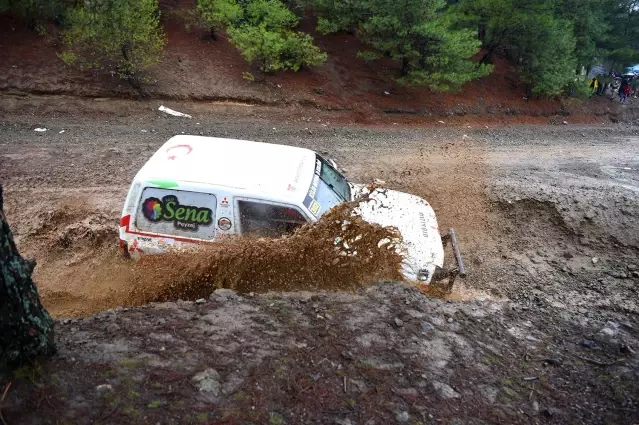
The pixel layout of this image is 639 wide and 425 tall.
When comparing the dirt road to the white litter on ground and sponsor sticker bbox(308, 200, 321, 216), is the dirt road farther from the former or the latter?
sponsor sticker bbox(308, 200, 321, 216)

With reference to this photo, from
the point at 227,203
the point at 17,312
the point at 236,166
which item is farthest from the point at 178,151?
the point at 17,312

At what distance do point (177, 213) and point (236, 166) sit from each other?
0.89 metres

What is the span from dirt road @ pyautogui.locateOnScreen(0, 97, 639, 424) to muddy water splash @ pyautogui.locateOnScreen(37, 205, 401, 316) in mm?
378

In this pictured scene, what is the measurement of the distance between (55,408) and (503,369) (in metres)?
3.62

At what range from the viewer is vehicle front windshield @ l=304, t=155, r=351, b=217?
5.59m

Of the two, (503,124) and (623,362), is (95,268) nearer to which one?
A: (623,362)

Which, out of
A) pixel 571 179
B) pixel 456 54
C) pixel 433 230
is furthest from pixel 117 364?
pixel 456 54

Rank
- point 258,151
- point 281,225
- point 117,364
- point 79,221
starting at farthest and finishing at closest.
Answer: point 79,221, point 258,151, point 281,225, point 117,364

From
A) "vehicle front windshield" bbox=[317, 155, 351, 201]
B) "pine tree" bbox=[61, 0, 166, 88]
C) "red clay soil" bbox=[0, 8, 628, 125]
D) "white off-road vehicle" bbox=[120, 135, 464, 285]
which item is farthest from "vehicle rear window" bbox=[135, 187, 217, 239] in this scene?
"red clay soil" bbox=[0, 8, 628, 125]

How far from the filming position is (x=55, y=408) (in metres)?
3.17

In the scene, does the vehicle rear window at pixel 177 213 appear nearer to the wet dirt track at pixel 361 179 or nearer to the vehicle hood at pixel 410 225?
the wet dirt track at pixel 361 179

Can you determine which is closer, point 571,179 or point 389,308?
point 389,308

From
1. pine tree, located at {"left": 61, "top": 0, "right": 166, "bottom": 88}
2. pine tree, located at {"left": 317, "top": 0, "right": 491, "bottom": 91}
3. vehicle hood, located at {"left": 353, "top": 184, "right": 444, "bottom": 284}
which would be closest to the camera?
vehicle hood, located at {"left": 353, "top": 184, "right": 444, "bottom": 284}

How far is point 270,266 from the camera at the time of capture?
215 inches
